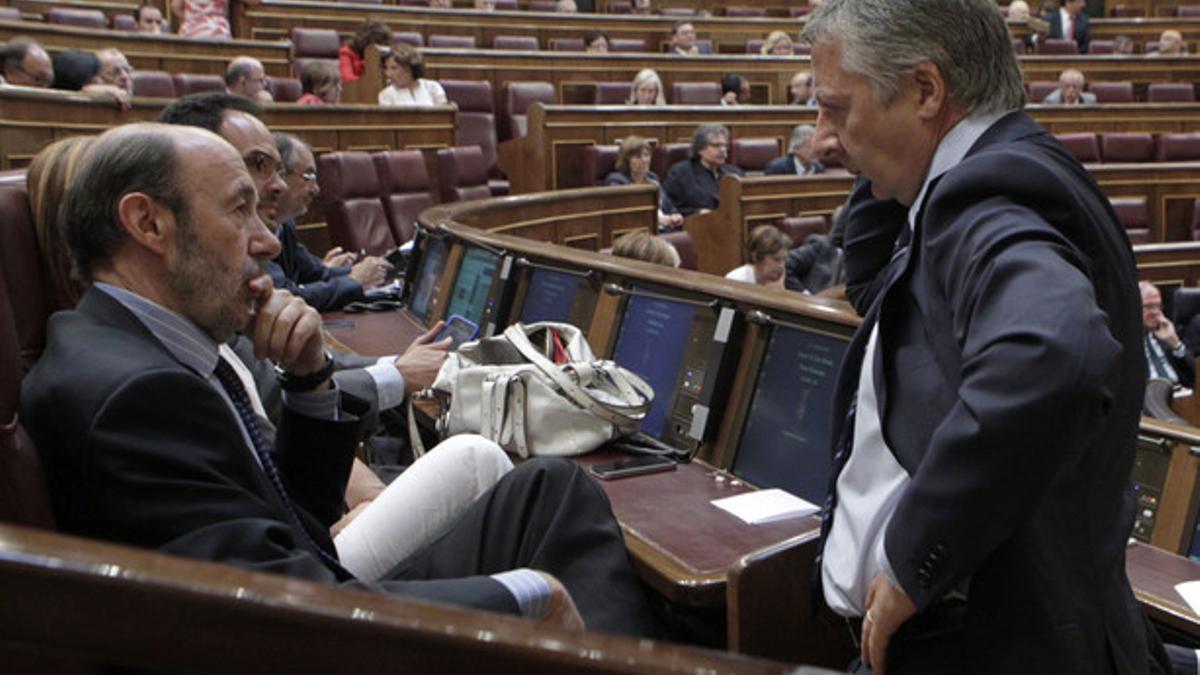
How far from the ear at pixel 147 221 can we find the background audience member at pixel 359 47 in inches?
173

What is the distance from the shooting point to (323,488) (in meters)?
1.26

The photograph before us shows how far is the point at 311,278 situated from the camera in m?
2.84

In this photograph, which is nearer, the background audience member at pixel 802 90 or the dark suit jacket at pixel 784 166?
the dark suit jacket at pixel 784 166

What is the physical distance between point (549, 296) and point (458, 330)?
0.80ft

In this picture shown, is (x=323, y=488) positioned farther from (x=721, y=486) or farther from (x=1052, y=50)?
(x=1052, y=50)

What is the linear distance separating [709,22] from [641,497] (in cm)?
672

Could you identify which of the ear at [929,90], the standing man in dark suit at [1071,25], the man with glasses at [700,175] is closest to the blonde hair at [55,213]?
the ear at [929,90]

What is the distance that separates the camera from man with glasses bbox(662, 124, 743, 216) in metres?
4.89

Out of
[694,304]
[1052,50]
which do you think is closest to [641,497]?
[694,304]

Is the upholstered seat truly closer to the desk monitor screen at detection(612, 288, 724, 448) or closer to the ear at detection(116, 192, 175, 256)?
the desk monitor screen at detection(612, 288, 724, 448)

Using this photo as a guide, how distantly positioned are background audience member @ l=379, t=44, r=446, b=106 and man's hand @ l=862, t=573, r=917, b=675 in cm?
417

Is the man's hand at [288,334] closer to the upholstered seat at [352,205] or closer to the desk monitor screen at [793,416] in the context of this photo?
the desk monitor screen at [793,416]

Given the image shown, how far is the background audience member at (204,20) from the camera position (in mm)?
5266

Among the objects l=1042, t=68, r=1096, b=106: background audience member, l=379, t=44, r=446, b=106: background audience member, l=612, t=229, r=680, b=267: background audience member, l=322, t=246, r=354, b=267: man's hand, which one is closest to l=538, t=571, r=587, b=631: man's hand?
l=612, t=229, r=680, b=267: background audience member
